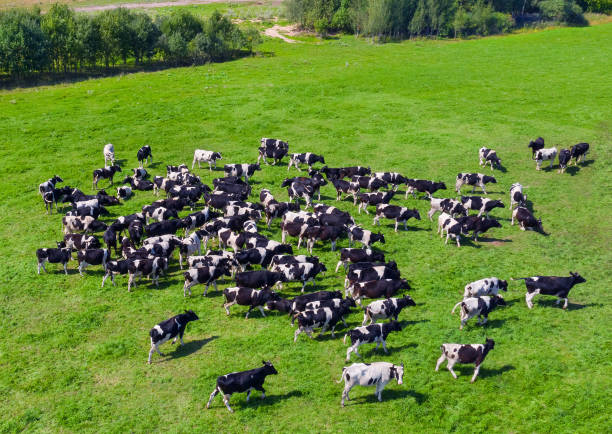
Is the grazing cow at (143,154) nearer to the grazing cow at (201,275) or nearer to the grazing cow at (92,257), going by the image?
the grazing cow at (92,257)

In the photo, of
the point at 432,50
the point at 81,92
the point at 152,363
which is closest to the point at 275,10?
the point at 432,50

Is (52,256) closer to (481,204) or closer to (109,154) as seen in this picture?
(109,154)

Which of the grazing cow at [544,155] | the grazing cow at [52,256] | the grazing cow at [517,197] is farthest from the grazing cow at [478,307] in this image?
the grazing cow at [544,155]

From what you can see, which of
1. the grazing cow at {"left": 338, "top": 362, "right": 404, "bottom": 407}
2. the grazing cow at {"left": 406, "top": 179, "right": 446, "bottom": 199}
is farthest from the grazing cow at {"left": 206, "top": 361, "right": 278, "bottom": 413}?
the grazing cow at {"left": 406, "top": 179, "right": 446, "bottom": 199}

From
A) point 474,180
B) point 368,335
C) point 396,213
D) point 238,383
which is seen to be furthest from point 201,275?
point 474,180

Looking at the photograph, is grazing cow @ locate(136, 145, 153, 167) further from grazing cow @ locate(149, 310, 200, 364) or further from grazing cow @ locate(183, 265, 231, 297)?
grazing cow @ locate(149, 310, 200, 364)

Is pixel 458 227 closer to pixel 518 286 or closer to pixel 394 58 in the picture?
pixel 518 286
